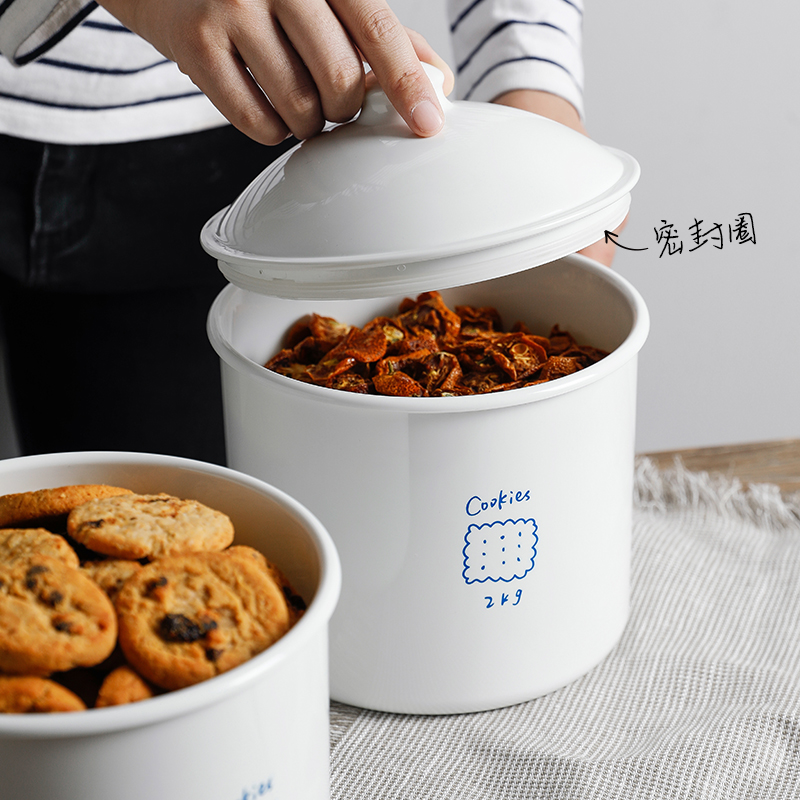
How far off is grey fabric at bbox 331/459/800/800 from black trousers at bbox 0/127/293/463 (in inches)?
17.3

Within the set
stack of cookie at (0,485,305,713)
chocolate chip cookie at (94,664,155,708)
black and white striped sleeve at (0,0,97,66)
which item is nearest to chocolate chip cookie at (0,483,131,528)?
stack of cookie at (0,485,305,713)

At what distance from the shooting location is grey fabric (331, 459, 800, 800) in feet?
1.68

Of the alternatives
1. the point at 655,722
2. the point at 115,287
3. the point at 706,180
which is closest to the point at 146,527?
the point at 655,722

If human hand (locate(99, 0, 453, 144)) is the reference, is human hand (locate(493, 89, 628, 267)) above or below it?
below

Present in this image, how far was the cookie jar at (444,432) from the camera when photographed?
0.47 m

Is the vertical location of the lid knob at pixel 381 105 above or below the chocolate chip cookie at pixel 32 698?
above

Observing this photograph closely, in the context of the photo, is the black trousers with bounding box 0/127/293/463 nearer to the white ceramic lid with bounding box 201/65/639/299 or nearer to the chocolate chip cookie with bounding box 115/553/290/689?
the white ceramic lid with bounding box 201/65/639/299

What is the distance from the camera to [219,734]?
314 mm

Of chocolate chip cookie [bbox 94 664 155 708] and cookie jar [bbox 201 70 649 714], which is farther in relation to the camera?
cookie jar [bbox 201 70 649 714]

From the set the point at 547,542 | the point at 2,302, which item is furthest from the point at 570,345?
the point at 2,302

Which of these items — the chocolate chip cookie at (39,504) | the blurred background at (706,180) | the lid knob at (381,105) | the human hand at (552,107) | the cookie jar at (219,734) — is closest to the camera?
the cookie jar at (219,734)

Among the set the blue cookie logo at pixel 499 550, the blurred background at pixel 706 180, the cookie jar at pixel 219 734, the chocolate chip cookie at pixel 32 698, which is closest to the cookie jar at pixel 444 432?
the blue cookie logo at pixel 499 550

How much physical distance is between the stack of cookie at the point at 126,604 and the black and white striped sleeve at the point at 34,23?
1.10ft

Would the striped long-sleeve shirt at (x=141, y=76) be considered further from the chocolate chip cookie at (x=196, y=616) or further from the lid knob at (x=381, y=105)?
the chocolate chip cookie at (x=196, y=616)
